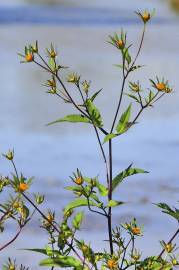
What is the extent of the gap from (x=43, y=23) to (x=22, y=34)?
1.10 metres

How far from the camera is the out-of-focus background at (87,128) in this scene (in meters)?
3.34

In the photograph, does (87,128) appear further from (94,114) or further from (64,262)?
(64,262)

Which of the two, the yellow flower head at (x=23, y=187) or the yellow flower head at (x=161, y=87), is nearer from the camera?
the yellow flower head at (x=23, y=187)

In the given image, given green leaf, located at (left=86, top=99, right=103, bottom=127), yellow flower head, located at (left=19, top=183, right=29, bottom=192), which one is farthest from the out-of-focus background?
yellow flower head, located at (left=19, top=183, right=29, bottom=192)

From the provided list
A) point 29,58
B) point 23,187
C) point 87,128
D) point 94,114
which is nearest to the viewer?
point 23,187

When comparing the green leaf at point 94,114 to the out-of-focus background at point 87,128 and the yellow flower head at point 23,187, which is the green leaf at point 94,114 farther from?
the yellow flower head at point 23,187

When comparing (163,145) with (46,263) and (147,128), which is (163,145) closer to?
(147,128)

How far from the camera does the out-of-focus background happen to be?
3342 millimetres

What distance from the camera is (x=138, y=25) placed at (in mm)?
9750

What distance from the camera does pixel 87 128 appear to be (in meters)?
4.93

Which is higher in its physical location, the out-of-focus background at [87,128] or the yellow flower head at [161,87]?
the out-of-focus background at [87,128]

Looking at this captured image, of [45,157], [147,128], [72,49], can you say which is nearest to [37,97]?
[147,128]

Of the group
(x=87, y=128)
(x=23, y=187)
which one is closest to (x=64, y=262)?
(x=23, y=187)

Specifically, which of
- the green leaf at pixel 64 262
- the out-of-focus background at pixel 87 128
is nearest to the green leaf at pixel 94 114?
the out-of-focus background at pixel 87 128
